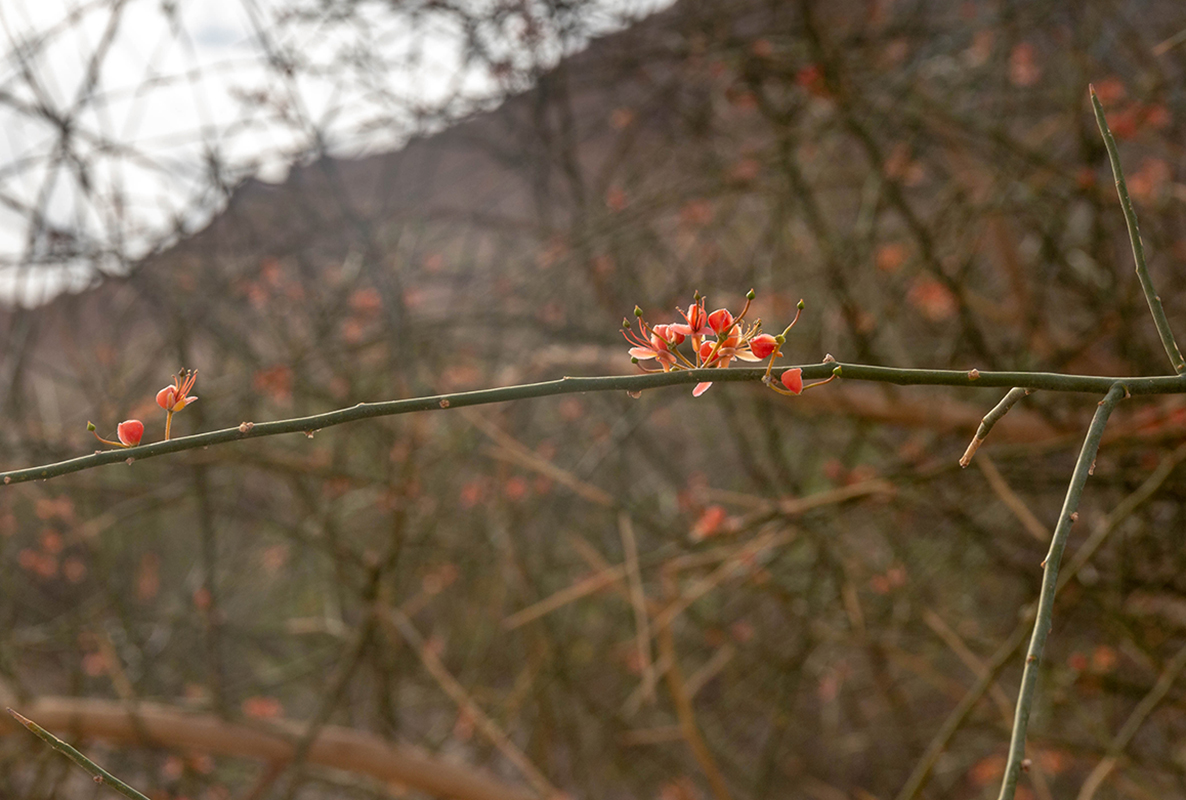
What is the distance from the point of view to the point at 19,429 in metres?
2.88

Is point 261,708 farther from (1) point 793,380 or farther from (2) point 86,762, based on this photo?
(1) point 793,380

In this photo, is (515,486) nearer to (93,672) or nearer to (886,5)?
(93,672)

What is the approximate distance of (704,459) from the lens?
5.29m

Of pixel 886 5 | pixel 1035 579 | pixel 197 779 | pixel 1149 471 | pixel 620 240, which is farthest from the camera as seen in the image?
pixel 886 5

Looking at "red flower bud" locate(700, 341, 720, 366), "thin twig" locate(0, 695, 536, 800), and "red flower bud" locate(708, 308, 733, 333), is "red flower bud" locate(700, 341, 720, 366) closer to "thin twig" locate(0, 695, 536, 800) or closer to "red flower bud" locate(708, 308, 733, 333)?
"red flower bud" locate(708, 308, 733, 333)

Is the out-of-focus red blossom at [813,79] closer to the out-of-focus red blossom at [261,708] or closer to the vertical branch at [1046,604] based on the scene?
the vertical branch at [1046,604]

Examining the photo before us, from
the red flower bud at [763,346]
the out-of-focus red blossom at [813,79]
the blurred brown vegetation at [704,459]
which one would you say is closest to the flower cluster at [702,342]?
the red flower bud at [763,346]

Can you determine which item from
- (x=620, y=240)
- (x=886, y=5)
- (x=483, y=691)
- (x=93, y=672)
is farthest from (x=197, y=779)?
(x=886, y=5)

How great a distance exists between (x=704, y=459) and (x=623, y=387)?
15.2ft

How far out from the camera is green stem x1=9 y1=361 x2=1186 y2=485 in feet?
2.28

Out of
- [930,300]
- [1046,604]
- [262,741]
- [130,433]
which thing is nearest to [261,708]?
[262,741]

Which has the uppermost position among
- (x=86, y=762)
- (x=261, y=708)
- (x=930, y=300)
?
(x=930, y=300)

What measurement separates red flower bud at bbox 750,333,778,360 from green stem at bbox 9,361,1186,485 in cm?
5

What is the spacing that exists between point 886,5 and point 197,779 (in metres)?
4.76
